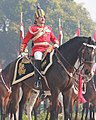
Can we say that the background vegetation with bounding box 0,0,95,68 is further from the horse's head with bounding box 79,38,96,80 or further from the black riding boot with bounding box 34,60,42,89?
the horse's head with bounding box 79,38,96,80

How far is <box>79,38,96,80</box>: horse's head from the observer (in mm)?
10039

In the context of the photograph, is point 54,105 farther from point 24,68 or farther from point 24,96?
point 24,96

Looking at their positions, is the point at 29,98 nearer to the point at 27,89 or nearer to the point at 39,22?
the point at 27,89

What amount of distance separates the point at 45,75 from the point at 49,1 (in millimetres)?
33381

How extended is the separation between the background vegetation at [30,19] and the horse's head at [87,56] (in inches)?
1142

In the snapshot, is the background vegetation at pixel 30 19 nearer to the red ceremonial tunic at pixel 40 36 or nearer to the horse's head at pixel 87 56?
the red ceremonial tunic at pixel 40 36

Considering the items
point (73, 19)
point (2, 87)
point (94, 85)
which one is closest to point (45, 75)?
point (2, 87)

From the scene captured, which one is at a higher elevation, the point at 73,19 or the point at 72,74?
the point at 73,19

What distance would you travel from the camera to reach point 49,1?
43625mm

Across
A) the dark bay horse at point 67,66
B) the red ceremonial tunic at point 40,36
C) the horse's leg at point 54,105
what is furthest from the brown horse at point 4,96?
the horse's leg at point 54,105

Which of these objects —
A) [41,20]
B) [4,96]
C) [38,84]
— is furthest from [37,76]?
[4,96]

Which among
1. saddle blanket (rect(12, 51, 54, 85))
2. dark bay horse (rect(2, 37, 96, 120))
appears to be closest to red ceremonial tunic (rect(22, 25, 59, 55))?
saddle blanket (rect(12, 51, 54, 85))

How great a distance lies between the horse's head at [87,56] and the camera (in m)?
10.0

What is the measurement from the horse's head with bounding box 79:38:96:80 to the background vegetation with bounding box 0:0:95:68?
2900 centimetres
